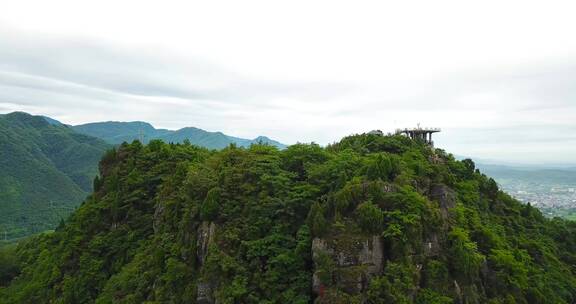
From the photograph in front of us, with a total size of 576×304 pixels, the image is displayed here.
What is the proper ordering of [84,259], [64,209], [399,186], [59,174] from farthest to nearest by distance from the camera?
[59,174], [64,209], [84,259], [399,186]

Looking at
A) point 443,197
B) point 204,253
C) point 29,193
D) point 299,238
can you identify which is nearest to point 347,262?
point 299,238

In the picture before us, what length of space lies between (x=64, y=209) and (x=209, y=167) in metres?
147

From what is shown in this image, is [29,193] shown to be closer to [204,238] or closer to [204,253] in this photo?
[204,238]

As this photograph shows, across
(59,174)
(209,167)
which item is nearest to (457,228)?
(209,167)

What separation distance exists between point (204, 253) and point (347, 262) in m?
11.8

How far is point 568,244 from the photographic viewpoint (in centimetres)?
5012

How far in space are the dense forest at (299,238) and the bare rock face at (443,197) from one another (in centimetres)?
→ 13

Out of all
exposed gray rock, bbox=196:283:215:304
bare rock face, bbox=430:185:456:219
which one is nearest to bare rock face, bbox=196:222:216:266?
exposed gray rock, bbox=196:283:215:304

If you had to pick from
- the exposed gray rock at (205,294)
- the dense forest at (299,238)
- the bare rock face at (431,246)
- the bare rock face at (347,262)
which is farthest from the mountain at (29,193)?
the bare rock face at (431,246)

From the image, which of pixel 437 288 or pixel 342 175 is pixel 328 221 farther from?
pixel 437 288

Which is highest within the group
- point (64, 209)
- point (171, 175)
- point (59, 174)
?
point (171, 175)

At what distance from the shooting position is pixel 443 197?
115ft

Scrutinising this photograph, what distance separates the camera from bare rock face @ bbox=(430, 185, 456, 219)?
113 ft

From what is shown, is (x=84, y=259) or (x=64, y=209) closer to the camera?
(x=84, y=259)
